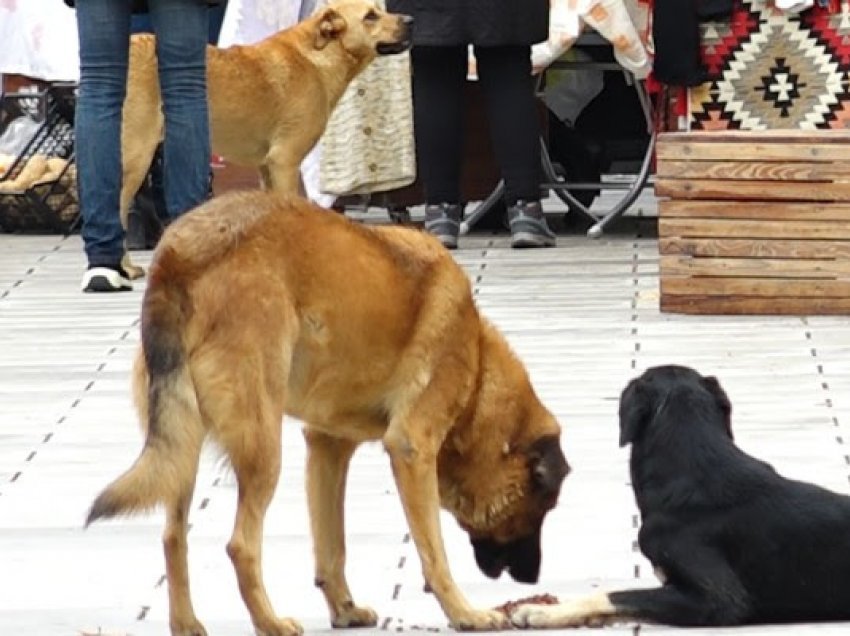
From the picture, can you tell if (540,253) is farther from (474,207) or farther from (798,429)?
(798,429)

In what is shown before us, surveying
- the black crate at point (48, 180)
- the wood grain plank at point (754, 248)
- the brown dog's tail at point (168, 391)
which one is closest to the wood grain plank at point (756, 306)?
the wood grain plank at point (754, 248)

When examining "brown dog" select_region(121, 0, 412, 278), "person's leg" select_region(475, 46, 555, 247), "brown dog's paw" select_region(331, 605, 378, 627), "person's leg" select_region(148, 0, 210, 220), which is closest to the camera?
"brown dog's paw" select_region(331, 605, 378, 627)

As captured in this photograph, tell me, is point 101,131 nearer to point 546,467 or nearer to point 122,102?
point 122,102

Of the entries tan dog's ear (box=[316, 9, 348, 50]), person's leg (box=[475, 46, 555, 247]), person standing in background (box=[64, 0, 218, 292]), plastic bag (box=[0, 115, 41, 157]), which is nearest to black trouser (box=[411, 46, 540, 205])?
person's leg (box=[475, 46, 555, 247])

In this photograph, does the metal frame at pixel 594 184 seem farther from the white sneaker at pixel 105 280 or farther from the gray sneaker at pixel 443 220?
the white sneaker at pixel 105 280

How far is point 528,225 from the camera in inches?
396

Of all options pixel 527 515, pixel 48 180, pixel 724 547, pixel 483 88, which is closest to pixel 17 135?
pixel 48 180

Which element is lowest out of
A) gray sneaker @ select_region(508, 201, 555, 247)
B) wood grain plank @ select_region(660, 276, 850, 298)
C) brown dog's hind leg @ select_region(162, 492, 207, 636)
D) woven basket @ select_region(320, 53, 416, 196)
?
gray sneaker @ select_region(508, 201, 555, 247)

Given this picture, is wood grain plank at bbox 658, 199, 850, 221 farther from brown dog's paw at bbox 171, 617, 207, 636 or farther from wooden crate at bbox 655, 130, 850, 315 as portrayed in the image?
brown dog's paw at bbox 171, 617, 207, 636

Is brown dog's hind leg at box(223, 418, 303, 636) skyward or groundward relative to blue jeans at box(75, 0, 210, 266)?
skyward

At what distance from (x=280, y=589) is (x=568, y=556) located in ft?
2.16

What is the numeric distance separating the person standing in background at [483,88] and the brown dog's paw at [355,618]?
5071mm

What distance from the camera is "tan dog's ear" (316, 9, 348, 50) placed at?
1024 cm

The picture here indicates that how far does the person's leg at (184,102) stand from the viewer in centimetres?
840
